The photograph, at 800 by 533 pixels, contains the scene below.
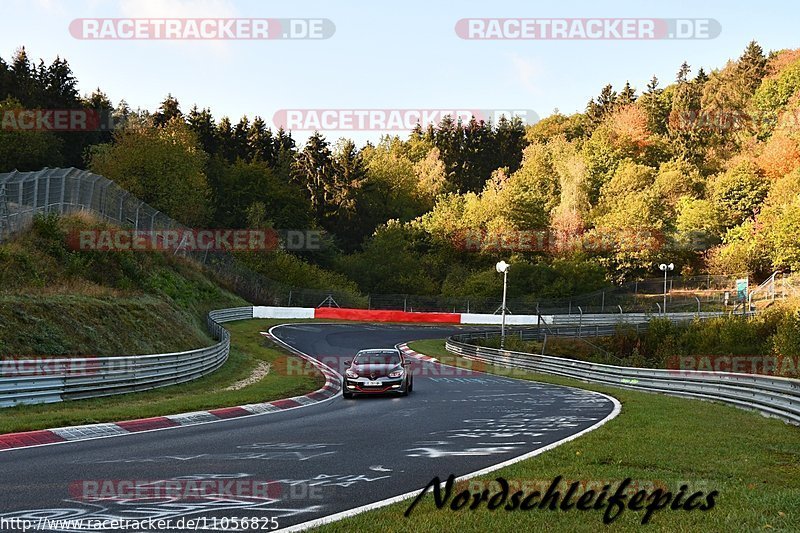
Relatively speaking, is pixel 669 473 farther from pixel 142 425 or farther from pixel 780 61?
pixel 780 61

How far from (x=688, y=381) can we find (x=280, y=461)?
1612 cm

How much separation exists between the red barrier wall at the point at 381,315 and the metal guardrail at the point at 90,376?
34.5m

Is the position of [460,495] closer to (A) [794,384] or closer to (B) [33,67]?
(A) [794,384]

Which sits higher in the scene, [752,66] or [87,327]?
[752,66]

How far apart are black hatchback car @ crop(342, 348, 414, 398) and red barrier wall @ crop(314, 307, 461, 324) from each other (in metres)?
39.0

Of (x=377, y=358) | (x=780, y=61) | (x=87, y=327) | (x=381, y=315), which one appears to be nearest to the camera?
(x=377, y=358)

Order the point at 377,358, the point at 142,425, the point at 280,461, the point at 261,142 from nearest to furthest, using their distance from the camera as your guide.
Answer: the point at 280,461 < the point at 142,425 < the point at 377,358 < the point at 261,142

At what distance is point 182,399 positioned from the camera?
63.1 ft

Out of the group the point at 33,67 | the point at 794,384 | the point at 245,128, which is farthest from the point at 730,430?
the point at 245,128

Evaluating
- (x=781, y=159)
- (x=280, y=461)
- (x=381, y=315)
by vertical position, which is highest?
(x=781, y=159)

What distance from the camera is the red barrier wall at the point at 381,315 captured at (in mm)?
60531
